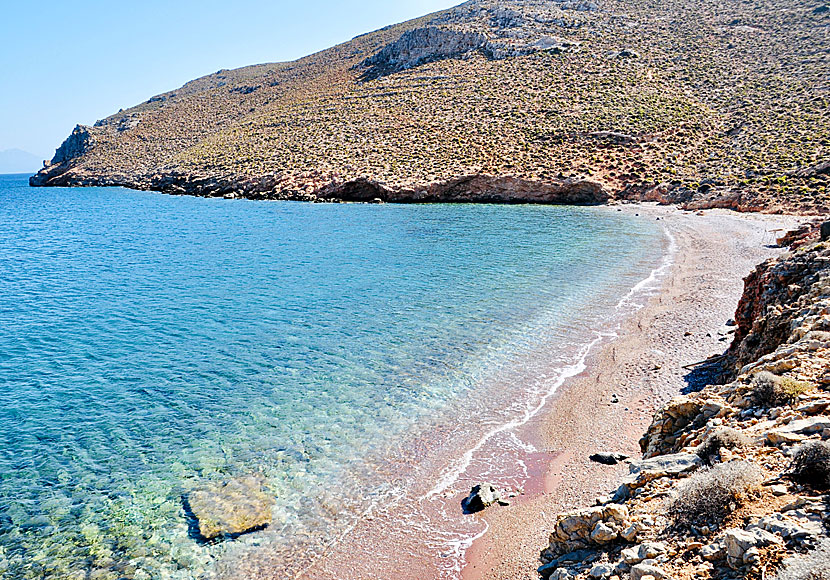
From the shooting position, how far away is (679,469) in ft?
19.5

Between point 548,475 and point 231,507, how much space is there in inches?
213

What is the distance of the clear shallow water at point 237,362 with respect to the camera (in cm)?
864

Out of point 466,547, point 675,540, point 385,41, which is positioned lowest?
point 466,547

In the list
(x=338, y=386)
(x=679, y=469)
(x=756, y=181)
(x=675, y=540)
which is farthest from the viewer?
(x=756, y=181)

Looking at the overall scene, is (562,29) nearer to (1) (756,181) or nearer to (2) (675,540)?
(1) (756,181)

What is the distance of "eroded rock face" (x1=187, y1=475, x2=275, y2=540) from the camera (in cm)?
823

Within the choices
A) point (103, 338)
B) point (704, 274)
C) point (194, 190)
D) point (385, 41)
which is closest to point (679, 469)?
point (103, 338)

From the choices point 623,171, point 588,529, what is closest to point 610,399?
point 588,529

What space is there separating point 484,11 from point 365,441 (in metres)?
91.3

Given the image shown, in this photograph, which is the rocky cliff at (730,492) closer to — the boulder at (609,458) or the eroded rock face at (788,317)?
the eroded rock face at (788,317)

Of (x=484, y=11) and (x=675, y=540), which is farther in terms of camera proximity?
(x=484, y=11)

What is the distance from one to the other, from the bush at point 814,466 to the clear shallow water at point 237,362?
612 centimetres

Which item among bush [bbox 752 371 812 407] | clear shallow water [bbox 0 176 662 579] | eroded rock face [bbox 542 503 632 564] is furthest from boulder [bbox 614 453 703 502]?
clear shallow water [bbox 0 176 662 579]

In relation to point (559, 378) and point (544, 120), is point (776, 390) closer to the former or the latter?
point (559, 378)
